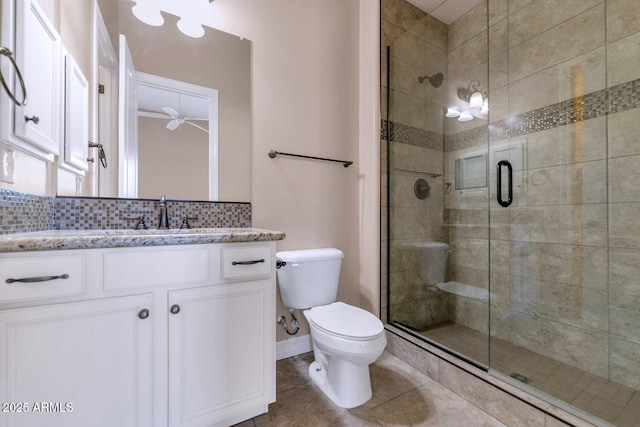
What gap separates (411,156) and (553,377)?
5.29ft

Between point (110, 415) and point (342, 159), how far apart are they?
1.79 m

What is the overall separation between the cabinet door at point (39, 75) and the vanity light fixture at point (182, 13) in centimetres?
45

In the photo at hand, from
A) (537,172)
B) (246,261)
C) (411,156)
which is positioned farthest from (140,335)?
(537,172)

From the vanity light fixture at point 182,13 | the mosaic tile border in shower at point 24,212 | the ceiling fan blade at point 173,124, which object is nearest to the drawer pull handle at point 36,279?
the mosaic tile border in shower at point 24,212

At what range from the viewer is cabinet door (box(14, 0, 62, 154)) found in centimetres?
100

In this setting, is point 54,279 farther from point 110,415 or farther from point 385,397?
point 385,397

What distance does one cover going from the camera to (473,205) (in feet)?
7.22

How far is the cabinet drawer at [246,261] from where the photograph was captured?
1.14 metres

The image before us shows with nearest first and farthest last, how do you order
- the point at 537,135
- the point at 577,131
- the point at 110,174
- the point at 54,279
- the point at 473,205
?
the point at 54,279 < the point at 110,174 < the point at 577,131 < the point at 537,135 < the point at 473,205

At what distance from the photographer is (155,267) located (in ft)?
3.33

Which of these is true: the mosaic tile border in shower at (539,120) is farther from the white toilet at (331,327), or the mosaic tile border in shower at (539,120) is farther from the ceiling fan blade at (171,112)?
the ceiling fan blade at (171,112)

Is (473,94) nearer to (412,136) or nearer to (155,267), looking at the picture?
(412,136)

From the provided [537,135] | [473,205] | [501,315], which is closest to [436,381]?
[501,315]

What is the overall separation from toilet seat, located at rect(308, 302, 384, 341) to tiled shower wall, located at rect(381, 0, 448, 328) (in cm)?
64
